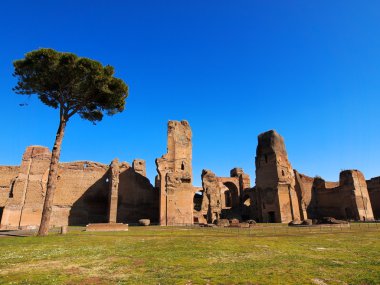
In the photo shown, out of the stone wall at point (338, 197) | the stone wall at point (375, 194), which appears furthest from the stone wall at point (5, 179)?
the stone wall at point (375, 194)

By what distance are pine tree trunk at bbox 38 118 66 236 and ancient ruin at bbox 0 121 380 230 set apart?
10.4m

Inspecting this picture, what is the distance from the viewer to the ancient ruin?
79.5 ft

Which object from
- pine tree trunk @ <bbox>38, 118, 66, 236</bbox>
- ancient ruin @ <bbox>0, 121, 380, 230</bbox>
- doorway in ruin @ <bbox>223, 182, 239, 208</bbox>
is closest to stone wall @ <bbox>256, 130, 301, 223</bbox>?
ancient ruin @ <bbox>0, 121, 380, 230</bbox>

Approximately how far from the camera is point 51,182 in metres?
13.2

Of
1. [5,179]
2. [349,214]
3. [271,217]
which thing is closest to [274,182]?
[271,217]

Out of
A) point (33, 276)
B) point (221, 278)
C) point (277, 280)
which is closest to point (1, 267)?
point (33, 276)

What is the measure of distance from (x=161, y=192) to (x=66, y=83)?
12.9m

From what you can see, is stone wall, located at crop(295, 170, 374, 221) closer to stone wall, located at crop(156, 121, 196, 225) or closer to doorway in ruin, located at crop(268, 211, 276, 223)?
Answer: doorway in ruin, located at crop(268, 211, 276, 223)

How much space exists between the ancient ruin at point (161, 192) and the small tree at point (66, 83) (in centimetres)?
1054

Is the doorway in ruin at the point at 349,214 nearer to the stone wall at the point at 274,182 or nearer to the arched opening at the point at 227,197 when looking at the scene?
the stone wall at the point at 274,182

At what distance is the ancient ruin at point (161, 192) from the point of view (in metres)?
24.2

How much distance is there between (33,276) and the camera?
14.1 ft

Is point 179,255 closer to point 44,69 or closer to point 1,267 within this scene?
point 1,267

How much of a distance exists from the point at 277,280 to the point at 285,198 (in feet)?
82.1
